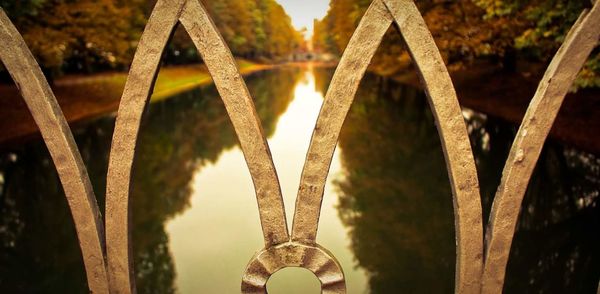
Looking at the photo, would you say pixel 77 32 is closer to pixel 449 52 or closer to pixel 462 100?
pixel 449 52

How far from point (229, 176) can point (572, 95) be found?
39.8 feet

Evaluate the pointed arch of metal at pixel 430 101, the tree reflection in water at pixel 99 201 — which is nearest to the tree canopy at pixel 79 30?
the pointed arch of metal at pixel 430 101

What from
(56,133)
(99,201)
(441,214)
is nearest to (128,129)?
(56,133)

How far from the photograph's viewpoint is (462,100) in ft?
67.1

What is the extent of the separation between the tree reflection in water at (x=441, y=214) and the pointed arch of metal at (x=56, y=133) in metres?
4.95

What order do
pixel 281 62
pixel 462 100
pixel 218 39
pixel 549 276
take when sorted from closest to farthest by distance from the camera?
pixel 218 39
pixel 549 276
pixel 462 100
pixel 281 62

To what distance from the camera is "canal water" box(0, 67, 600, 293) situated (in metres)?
6.39

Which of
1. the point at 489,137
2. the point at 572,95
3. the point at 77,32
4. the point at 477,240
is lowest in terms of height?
the point at 477,240

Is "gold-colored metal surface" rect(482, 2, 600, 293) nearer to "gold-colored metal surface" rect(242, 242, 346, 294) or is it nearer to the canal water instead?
"gold-colored metal surface" rect(242, 242, 346, 294)

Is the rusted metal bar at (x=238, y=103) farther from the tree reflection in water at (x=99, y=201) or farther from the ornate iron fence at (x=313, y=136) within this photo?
the tree reflection in water at (x=99, y=201)

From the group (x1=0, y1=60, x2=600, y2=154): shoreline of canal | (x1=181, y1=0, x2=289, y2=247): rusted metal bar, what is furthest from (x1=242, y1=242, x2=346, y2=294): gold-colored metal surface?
(x1=0, y1=60, x2=600, y2=154): shoreline of canal

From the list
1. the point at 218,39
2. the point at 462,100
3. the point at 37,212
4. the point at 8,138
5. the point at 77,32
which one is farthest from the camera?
the point at 462,100

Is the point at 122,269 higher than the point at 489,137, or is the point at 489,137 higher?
the point at 489,137

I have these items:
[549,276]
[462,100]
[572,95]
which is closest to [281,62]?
[462,100]
